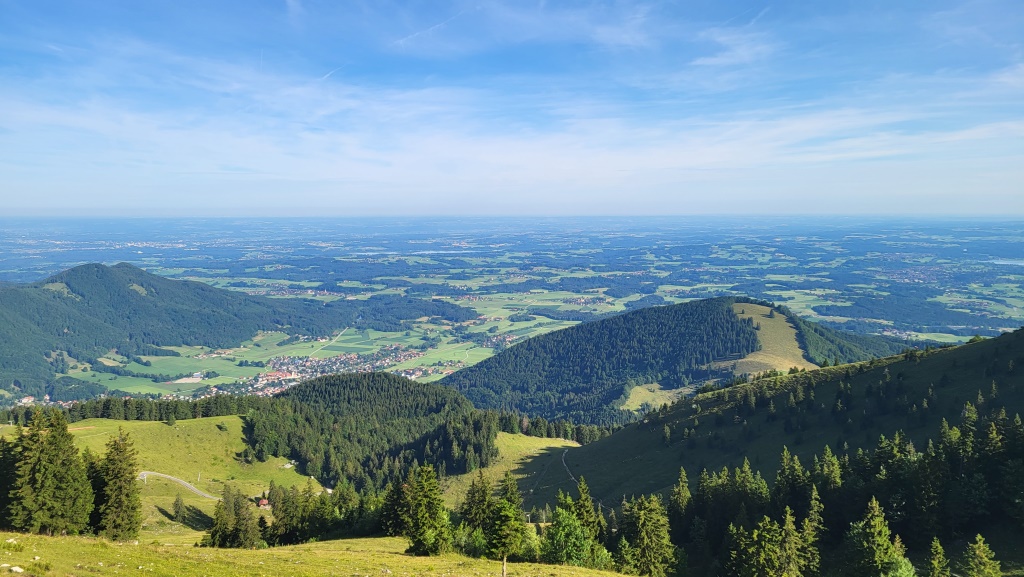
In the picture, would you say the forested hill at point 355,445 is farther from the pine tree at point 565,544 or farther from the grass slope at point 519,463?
the pine tree at point 565,544

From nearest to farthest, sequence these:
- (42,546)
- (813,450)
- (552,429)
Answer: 1. (42,546)
2. (813,450)
3. (552,429)

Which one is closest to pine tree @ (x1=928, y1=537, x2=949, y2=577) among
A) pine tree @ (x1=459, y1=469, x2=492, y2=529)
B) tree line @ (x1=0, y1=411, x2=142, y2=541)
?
pine tree @ (x1=459, y1=469, x2=492, y2=529)

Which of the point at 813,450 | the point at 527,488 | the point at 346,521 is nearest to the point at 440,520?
the point at 346,521

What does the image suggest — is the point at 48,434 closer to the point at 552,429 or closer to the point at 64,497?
the point at 64,497

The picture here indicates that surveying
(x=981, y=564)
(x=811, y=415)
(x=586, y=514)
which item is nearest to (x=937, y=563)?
(x=981, y=564)

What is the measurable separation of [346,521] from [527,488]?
5758 centimetres

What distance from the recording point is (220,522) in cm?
6825

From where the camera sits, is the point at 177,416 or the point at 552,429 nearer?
the point at 177,416

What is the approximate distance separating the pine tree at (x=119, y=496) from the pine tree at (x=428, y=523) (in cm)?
2682

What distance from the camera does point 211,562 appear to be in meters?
36.7

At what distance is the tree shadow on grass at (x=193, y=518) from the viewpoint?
94.5 metres

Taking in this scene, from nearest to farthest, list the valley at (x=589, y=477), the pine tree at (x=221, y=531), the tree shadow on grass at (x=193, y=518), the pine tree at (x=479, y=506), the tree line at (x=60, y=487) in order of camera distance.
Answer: the tree line at (x=60, y=487) < the valley at (x=589, y=477) < the pine tree at (x=479, y=506) < the pine tree at (x=221, y=531) < the tree shadow on grass at (x=193, y=518)

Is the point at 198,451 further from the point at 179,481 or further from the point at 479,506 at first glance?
the point at 479,506

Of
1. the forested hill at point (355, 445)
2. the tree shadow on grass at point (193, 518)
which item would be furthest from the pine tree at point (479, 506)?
the forested hill at point (355, 445)
